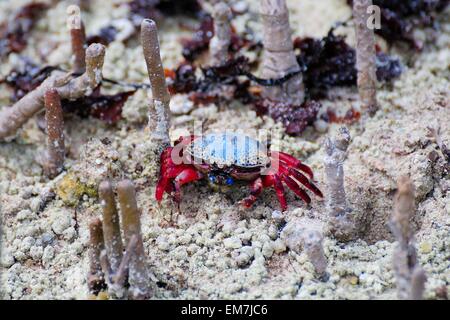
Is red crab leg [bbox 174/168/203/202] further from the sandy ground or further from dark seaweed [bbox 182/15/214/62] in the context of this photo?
dark seaweed [bbox 182/15/214/62]

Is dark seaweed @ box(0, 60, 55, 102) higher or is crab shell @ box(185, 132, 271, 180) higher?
dark seaweed @ box(0, 60, 55, 102)

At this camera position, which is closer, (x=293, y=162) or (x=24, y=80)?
(x=293, y=162)

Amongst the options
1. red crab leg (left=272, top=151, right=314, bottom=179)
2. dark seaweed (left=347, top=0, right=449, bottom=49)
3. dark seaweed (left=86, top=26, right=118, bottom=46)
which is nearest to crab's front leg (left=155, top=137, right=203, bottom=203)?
red crab leg (left=272, top=151, right=314, bottom=179)

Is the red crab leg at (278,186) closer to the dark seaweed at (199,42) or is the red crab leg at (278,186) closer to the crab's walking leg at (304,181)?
the crab's walking leg at (304,181)

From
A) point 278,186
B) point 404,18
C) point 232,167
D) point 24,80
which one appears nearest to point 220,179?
point 232,167

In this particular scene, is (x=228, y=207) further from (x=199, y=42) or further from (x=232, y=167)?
(x=199, y=42)

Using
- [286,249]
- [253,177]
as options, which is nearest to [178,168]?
[253,177]

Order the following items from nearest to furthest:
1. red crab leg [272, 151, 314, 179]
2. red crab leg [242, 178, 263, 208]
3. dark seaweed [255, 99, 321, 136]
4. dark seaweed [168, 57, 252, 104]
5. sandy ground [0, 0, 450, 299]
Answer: sandy ground [0, 0, 450, 299]
red crab leg [242, 178, 263, 208]
red crab leg [272, 151, 314, 179]
dark seaweed [255, 99, 321, 136]
dark seaweed [168, 57, 252, 104]
